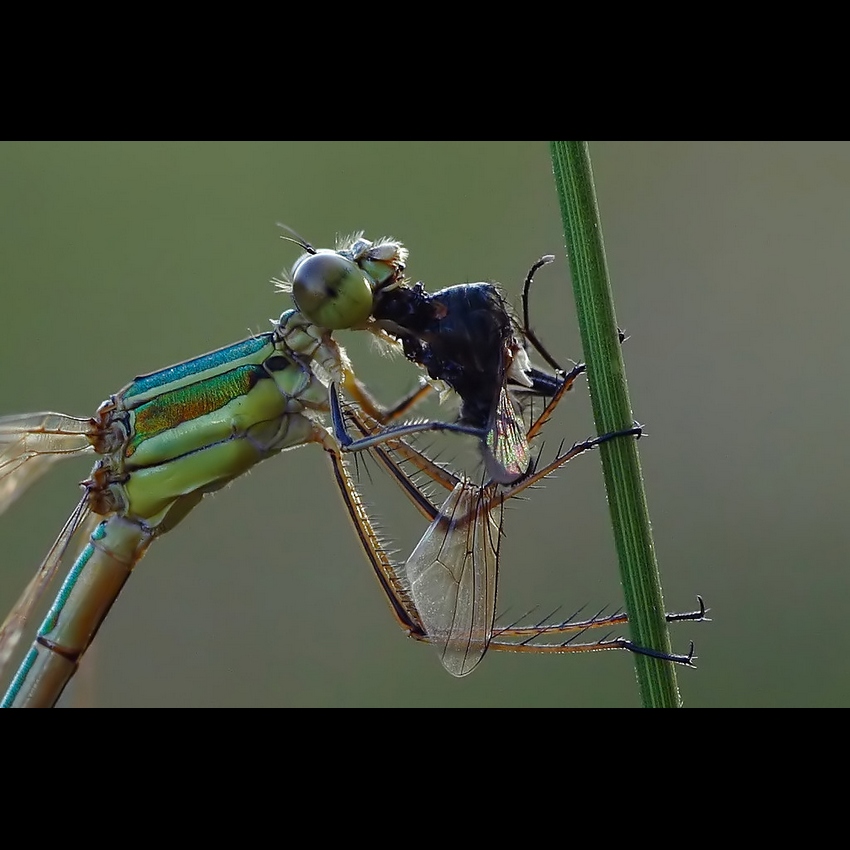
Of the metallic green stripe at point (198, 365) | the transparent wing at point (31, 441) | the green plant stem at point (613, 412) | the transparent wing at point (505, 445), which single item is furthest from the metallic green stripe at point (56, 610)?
the green plant stem at point (613, 412)

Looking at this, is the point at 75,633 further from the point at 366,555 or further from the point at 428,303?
the point at 428,303

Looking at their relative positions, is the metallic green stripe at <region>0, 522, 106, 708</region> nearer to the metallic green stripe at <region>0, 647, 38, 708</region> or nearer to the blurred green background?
the metallic green stripe at <region>0, 647, 38, 708</region>

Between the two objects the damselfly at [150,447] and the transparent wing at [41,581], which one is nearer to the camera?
the damselfly at [150,447]

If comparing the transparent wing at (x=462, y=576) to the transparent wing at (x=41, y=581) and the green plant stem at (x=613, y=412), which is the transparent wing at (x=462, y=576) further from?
the transparent wing at (x=41, y=581)

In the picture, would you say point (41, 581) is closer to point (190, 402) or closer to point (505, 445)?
point (190, 402)

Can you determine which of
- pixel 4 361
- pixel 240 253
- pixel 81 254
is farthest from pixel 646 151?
pixel 4 361

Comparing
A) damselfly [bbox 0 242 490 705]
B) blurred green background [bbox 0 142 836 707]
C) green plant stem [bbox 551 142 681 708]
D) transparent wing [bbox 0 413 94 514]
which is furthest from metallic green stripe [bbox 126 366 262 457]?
blurred green background [bbox 0 142 836 707]
